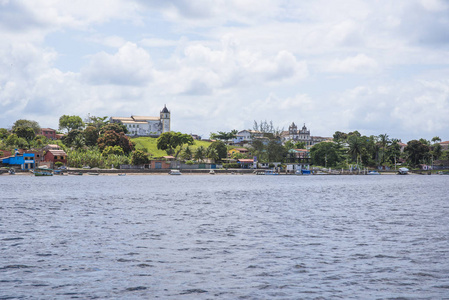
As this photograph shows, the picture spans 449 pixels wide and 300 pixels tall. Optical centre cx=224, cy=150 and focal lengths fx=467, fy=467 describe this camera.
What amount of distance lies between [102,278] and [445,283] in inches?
595

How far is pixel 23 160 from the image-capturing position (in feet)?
507

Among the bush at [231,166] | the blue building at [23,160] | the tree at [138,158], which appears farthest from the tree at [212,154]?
the blue building at [23,160]

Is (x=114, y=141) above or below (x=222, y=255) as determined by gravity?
above

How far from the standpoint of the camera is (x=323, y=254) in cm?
2636

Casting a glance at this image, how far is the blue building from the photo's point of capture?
155m

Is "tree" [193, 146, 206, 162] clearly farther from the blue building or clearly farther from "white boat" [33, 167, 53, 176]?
the blue building

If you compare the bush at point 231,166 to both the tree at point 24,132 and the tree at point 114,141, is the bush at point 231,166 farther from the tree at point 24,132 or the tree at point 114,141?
the tree at point 24,132

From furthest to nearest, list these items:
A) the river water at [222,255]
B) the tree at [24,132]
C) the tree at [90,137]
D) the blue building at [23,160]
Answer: the tree at [90,137]
the tree at [24,132]
the blue building at [23,160]
the river water at [222,255]

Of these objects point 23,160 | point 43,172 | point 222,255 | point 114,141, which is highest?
point 114,141

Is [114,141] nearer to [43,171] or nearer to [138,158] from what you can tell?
[138,158]

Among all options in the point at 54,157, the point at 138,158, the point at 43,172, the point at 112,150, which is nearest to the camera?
the point at 43,172

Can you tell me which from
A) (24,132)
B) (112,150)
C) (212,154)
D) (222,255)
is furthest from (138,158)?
(222,255)

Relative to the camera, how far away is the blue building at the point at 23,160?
507 feet

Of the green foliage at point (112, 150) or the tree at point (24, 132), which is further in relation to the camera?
the tree at point (24, 132)
